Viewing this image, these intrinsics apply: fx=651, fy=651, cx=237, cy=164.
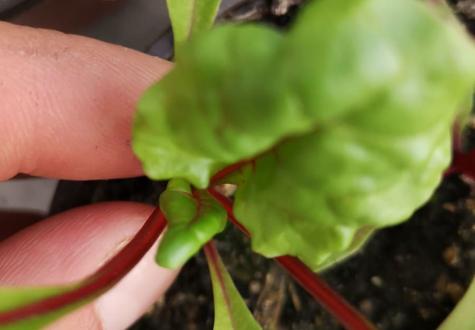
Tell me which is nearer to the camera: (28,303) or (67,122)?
(28,303)

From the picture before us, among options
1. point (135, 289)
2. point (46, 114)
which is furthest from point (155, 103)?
point (135, 289)

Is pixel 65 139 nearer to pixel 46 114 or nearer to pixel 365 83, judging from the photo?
pixel 46 114

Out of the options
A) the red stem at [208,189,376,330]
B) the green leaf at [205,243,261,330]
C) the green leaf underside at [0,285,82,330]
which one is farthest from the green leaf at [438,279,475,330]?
the green leaf underside at [0,285,82,330]

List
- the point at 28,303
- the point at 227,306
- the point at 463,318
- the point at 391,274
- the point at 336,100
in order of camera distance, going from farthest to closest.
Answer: the point at 391,274 → the point at 227,306 → the point at 463,318 → the point at 28,303 → the point at 336,100

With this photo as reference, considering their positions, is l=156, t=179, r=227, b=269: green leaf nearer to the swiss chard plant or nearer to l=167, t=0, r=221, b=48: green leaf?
the swiss chard plant

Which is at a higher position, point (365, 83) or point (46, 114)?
point (365, 83)

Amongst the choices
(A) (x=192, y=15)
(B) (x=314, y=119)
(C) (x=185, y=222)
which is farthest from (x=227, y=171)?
(B) (x=314, y=119)

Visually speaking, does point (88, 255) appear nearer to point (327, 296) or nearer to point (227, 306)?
point (227, 306)

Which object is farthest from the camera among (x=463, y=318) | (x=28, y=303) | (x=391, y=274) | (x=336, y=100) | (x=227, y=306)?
(x=391, y=274)
